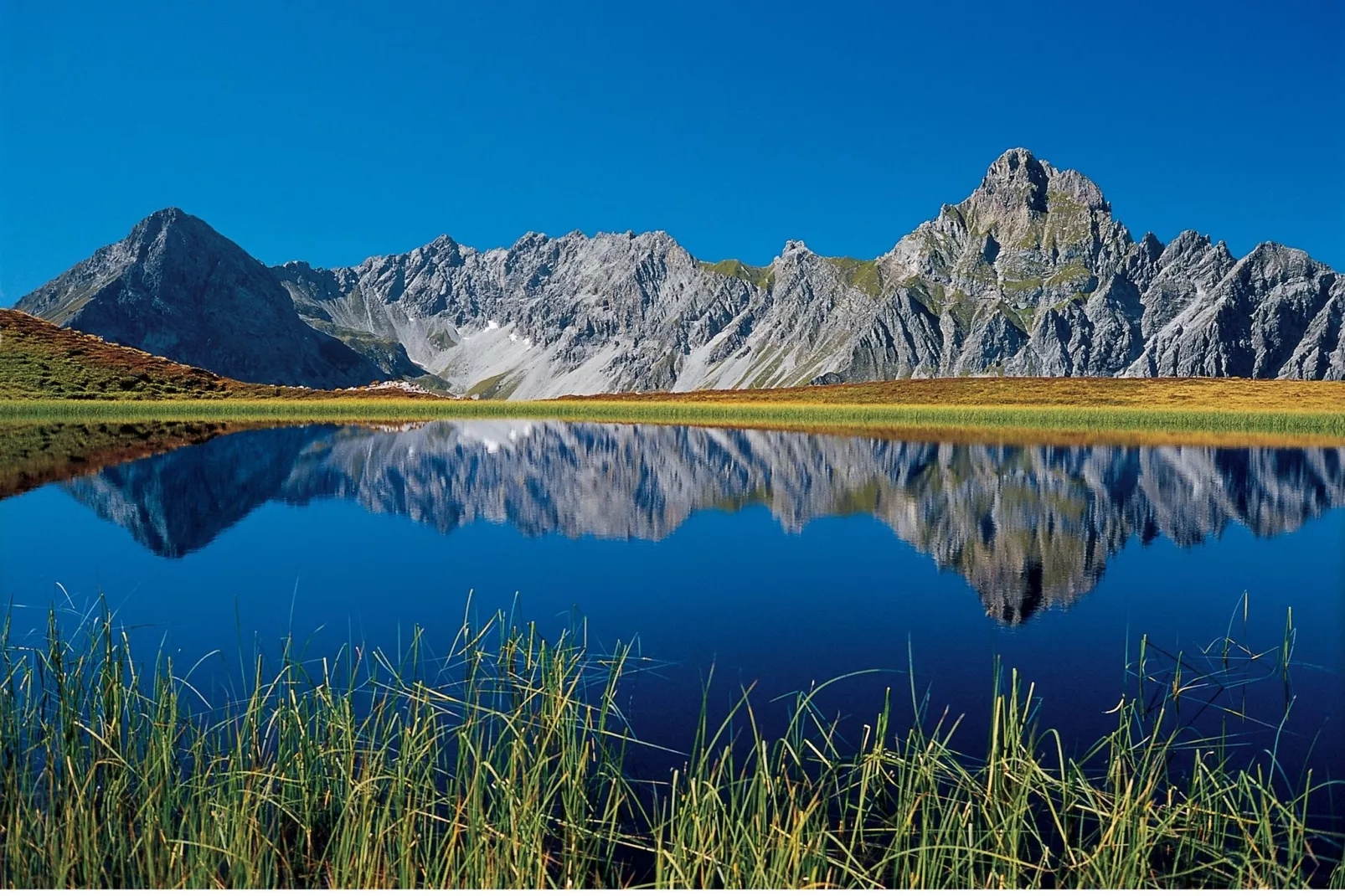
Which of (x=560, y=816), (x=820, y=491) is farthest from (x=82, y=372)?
(x=560, y=816)

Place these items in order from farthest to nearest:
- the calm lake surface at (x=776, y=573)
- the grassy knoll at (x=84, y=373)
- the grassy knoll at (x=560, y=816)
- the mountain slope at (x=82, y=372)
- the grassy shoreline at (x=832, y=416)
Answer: the mountain slope at (x=82, y=372) < the grassy knoll at (x=84, y=373) < the grassy shoreline at (x=832, y=416) < the calm lake surface at (x=776, y=573) < the grassy knoll at (x=560, y=816)

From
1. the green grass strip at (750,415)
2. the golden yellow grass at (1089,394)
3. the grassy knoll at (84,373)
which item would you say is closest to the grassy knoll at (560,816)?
the green grass strip at (750,415)

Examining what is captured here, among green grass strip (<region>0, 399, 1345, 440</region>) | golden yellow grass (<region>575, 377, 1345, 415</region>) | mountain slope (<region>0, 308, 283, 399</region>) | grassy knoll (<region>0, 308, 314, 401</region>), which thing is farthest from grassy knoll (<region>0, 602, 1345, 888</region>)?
mountain slope (<region>0, 308, 283, 399</region>)

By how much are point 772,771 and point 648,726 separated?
2.17m

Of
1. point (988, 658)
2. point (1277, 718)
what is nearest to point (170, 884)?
point (988, 658)

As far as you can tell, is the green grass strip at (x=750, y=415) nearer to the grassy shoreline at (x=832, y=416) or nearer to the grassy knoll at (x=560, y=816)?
the grassy shoreline at (x=832, y=416)

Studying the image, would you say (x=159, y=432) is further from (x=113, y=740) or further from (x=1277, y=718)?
(x=1277, y=718)

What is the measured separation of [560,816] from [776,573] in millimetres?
14578

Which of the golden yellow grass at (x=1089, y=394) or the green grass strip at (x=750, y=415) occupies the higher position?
the golden yellow grass at (x=1089, y=394)

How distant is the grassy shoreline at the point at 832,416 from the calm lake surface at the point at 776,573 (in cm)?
4317

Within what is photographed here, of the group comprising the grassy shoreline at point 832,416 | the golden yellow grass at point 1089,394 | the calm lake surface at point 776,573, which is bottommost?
the calm lake surface at point 776,573

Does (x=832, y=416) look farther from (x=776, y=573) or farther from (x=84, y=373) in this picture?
(x=84, y=373)

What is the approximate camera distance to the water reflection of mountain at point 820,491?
2731 centimetres

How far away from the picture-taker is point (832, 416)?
11725 centimetres
